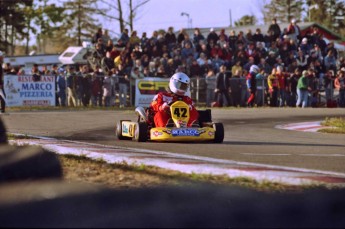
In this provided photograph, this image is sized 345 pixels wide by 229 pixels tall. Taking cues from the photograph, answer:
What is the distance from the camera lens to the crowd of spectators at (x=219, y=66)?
2550 centimetres

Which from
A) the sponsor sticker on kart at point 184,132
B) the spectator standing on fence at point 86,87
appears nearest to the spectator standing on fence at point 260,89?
the spectator standing on fence at point 86,87

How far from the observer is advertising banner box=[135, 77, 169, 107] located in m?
25.5

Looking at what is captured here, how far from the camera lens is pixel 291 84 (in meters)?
26.5

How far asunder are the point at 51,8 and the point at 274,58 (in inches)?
1386

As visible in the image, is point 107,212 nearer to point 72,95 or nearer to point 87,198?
point 87,198

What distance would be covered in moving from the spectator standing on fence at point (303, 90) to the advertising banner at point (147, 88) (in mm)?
4940

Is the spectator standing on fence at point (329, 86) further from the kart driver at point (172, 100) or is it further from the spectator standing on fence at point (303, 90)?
the kart driver at point (172, 100)

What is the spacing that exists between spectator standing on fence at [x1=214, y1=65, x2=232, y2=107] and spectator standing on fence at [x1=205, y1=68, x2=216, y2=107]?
1.45 ft

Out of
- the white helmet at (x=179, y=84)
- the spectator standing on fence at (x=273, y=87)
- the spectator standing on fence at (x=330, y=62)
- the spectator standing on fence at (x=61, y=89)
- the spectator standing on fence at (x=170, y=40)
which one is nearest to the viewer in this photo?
the white helmet at (x=179, y=84)

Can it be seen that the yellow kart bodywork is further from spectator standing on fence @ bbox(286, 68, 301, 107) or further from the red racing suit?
spectator standing on fence @ bbox(286, 68, 301, 107)

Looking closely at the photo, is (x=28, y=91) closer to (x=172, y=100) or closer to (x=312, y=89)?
(x=312, y=89)

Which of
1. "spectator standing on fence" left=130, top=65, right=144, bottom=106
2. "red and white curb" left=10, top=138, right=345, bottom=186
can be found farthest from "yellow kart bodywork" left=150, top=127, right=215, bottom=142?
"spectator standing on fence" left=130, top=65, right=144, bottom=106

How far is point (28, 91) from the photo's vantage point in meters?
24.6

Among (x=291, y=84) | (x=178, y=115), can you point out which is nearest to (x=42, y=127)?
(x=178, y=115)
